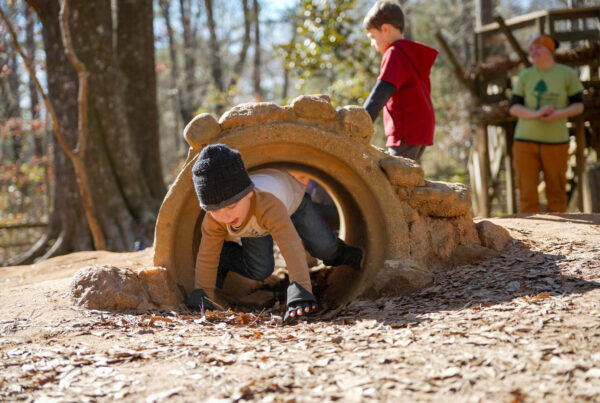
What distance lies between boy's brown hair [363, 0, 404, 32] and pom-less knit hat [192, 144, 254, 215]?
→ 5.78ft

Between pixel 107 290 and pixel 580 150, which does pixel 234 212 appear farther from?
pixel 580 150

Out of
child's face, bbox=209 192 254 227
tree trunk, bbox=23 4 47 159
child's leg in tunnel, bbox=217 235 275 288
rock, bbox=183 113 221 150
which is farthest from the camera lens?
tree trunk, bbox=23 4 47 159

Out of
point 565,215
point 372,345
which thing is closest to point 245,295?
point 372,345

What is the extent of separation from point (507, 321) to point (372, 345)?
2.24 feet

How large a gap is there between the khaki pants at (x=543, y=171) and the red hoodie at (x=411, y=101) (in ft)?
5.47

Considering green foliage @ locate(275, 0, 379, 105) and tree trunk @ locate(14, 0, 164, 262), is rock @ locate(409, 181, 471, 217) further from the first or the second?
green foliage @ locate(275, 0, 379, 105)

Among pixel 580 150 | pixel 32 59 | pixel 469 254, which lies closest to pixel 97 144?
pixel 469 254

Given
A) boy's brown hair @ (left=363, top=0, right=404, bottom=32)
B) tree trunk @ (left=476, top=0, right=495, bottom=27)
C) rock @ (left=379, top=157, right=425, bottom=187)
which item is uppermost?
tree trunk @ (left=476, top=0, right=495, bottom=27)

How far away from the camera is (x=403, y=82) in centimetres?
398

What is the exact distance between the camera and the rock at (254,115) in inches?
144

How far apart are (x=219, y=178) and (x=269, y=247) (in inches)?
44.5

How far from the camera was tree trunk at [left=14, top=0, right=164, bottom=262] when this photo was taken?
669cm

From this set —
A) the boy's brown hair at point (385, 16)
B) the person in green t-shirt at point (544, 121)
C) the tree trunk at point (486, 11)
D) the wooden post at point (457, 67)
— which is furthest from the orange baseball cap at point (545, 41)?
the tree trunk at point (486, 11)

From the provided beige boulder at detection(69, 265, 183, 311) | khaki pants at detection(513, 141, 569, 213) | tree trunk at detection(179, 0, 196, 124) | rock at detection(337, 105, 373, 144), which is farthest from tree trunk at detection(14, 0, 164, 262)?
tree trunk at detection(179, 0, 196, 124)
